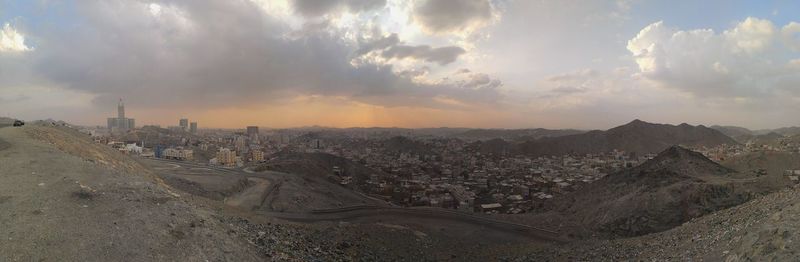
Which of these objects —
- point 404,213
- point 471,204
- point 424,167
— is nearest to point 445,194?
point 471,204

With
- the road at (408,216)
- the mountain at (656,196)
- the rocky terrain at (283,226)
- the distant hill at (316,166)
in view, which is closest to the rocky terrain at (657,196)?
the mountain at (656,196)

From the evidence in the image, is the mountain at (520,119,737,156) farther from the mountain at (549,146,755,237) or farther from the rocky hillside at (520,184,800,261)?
the rocky hillside at (520,184,800,261)

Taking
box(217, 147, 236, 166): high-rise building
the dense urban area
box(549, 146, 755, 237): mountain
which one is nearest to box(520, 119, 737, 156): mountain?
the dense urban area

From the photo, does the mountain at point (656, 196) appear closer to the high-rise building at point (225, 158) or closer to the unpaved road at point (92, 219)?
the unpaved road at point (92, 219)

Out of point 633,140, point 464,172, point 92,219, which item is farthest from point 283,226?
point 633,140

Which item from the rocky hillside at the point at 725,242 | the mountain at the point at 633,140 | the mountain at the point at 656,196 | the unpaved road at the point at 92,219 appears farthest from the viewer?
the mountain at the point at 633,140

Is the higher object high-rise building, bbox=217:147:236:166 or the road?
high-rise building, bbox=217:147:236:166

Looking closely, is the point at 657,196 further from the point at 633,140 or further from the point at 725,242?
the point at 633,140
